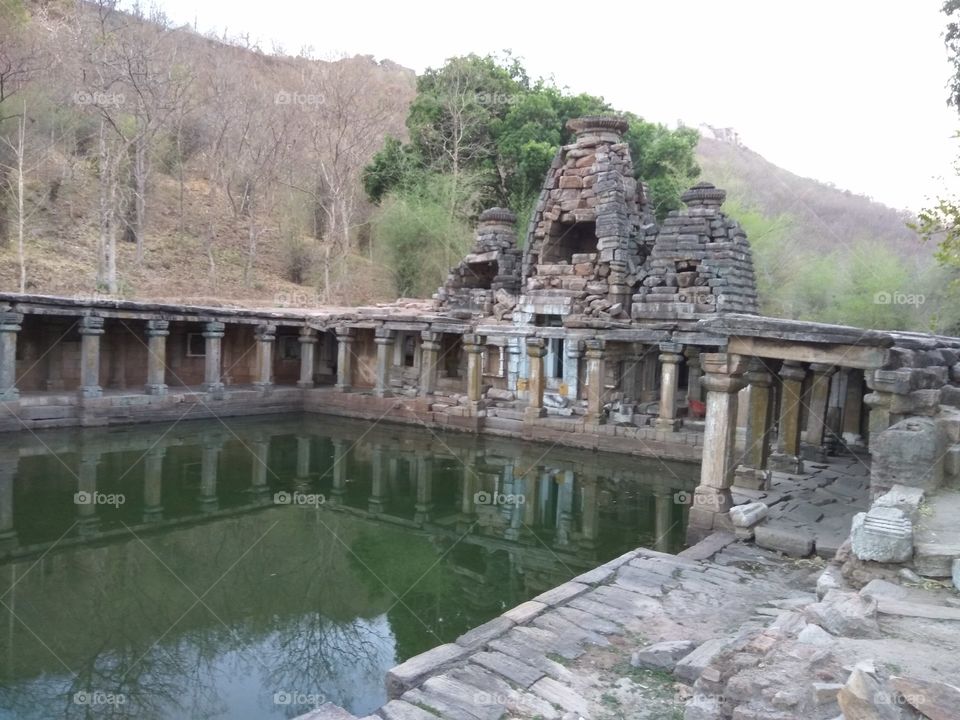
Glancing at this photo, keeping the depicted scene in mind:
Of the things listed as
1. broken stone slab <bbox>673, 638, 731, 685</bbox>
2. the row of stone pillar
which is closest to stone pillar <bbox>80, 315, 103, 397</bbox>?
the row of stone pillar

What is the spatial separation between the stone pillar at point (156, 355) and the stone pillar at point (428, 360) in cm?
666

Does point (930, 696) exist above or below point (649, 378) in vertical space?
below

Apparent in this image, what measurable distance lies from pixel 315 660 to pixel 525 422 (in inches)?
433

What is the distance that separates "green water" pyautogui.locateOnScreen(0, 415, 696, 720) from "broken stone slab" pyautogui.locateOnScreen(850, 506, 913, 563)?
3738mm

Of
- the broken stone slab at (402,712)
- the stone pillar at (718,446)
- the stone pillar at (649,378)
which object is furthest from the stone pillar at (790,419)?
the broken stone slab at (402,712)

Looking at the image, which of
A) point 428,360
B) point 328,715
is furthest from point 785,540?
point 428,360

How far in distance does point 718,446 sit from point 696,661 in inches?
175

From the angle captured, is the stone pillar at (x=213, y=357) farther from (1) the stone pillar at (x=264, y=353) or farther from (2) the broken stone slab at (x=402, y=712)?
(2) the broken stone slab at (x=402, y=712)

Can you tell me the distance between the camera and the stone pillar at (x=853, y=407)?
48.0 feet

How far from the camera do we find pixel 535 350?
17594 millimetres

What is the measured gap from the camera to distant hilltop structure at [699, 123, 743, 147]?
8094 centimetres

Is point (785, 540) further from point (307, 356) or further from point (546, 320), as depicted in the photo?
point (307, 356)

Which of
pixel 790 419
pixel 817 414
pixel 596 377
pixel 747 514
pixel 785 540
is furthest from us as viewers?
pixel 596 377

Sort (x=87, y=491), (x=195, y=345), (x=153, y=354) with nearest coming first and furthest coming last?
(x=87, y=491)
(x=153, y=354)
(x=195, y=345)
